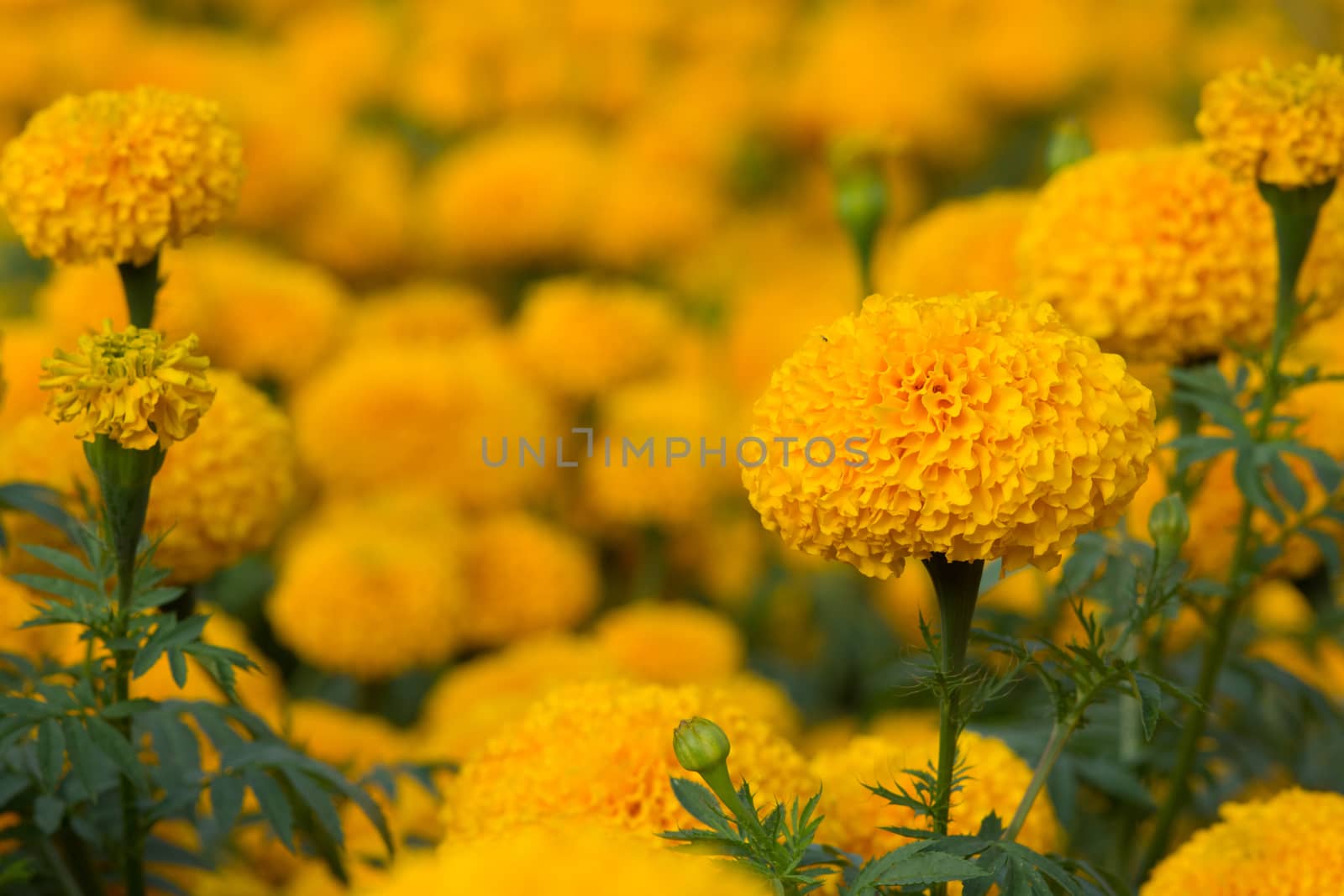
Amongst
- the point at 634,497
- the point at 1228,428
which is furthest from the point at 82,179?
the point at 634,497

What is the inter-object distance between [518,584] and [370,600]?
261mm

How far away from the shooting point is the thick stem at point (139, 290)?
49.6 inches

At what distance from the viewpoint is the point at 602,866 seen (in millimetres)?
609

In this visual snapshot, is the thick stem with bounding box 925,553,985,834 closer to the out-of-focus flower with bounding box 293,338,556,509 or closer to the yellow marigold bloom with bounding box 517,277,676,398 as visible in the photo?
the out-of-focus flower with bounding box 293,338,556,509

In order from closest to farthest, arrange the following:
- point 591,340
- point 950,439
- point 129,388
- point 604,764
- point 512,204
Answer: point 950,439 → point 129,388 → point 604,764 → point 591,340 → point 512,204

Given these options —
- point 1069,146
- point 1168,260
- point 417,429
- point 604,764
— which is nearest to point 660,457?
point 417,429

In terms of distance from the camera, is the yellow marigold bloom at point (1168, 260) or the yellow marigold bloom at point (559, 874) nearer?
the yellow marigold bloom at point (559, 874)

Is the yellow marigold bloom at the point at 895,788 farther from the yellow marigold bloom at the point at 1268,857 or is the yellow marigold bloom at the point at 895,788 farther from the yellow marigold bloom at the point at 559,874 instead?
the yellow marigold bloom at the point at 559,874

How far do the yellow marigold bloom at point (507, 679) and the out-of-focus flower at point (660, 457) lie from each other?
0.26 metres

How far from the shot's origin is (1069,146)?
1509 mm

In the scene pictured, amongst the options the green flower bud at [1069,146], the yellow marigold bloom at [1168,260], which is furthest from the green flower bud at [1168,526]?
the green flower bud at [1069,146]

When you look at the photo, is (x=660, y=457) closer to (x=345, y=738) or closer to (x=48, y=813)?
(x=345, y=738)

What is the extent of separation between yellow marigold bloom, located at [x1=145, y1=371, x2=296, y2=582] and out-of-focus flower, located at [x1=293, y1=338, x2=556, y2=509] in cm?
72

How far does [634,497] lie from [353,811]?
2.69 feet
